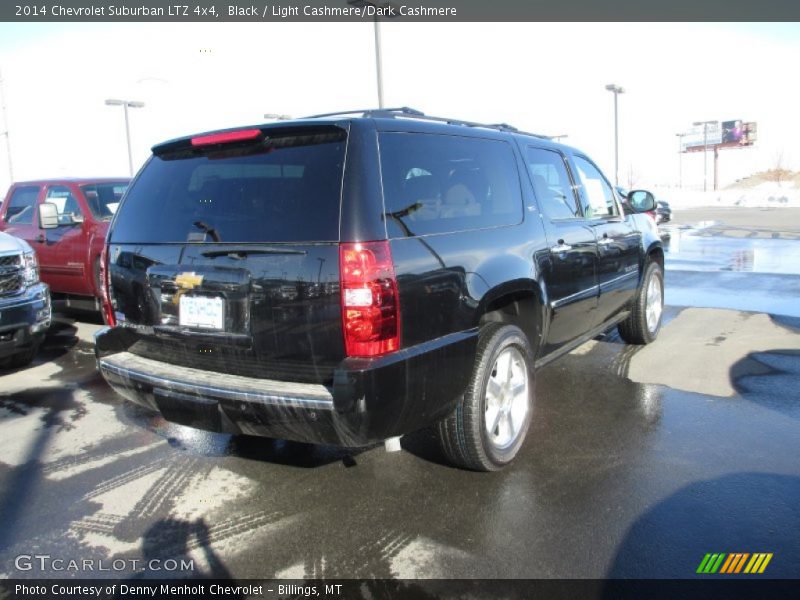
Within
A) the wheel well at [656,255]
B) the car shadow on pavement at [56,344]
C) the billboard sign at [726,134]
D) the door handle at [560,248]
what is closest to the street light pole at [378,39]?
the car shadow on pavement at [56,344]

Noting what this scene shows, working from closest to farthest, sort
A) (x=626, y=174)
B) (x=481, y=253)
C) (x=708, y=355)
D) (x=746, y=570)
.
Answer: (x=746, y=570) < (x=481, y=253) < (x=708, y=355) < (x=626, y=174)

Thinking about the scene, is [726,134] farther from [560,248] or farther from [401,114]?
[401,114]

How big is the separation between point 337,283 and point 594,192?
3.27 metres

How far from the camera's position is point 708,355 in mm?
5754

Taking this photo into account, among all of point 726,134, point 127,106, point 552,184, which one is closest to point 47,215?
point 552,184

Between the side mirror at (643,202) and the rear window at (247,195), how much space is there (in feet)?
13.7

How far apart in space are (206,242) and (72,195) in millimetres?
5988

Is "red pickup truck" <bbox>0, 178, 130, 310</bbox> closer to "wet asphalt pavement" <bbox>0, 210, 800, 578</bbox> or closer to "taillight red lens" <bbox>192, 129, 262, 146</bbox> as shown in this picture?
"wet asphalt pavement" <bbox>0, 210, 800, 578</bbox>

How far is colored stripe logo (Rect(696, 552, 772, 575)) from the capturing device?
102 inches

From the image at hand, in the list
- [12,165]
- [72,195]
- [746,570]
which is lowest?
[746,570]

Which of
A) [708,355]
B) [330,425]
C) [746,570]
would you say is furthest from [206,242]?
[708,355]

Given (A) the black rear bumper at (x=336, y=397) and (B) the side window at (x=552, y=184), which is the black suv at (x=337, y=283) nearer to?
(A) the black rear bumper at (x=336, y=397)

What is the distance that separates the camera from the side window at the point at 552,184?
421cm
